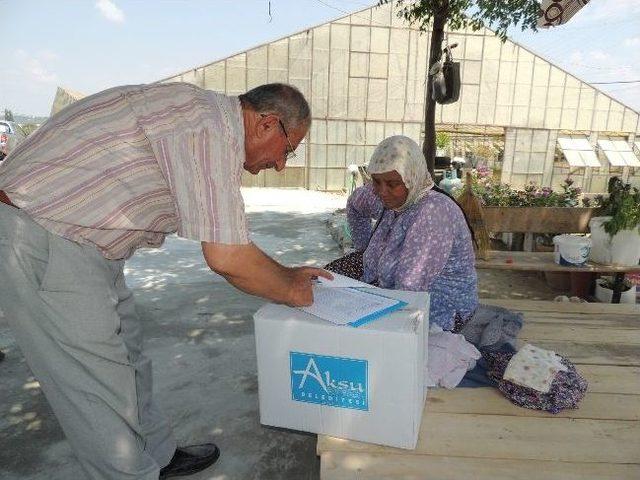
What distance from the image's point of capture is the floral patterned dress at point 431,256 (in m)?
2.10

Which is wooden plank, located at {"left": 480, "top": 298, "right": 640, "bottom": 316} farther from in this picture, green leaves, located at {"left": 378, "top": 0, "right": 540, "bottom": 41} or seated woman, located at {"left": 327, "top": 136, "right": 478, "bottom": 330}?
green leaves, located at {"left": 378, "top": 0, "right": 540, "bottom": 41}

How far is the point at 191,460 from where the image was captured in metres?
2.24

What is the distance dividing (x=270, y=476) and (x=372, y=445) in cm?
93

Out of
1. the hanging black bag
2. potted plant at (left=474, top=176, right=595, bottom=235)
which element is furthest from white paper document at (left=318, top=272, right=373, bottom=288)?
the hanging black bag

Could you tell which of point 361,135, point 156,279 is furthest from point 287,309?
point 361,135

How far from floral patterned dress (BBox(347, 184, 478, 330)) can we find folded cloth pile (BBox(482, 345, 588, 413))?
0.43 metres

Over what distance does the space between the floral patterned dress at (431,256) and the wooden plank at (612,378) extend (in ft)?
2.00

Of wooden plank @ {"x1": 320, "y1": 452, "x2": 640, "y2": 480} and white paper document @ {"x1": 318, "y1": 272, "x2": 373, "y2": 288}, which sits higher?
white paper document @ {"x1": 318, "y1": 272, "x2": 373, "y2": 288}

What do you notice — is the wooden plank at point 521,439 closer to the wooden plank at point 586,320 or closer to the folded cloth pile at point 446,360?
the folded cloth pile at point 446,360

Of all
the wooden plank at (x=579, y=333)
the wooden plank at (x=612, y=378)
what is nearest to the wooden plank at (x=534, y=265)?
the wooden plank at (x=579, y=333)

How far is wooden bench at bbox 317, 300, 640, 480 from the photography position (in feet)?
4.89

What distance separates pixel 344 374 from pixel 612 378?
1461 millimetres

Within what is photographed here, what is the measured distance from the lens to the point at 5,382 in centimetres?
308

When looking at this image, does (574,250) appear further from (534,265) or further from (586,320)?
(586,320)
